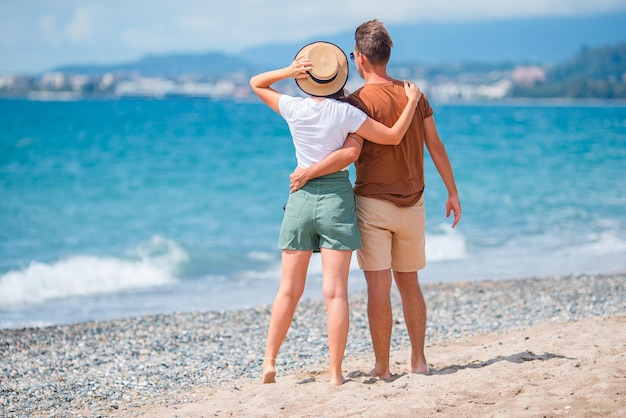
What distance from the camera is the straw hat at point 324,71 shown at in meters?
4.86

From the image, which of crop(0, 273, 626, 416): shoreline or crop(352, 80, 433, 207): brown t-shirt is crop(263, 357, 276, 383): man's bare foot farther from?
crop(352, 80, 433, 207): brown t-shirt

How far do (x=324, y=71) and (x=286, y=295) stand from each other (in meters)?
1.41

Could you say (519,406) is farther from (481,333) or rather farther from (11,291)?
(11,291)

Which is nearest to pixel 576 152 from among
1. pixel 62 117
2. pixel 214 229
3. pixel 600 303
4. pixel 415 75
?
pixel 214 229

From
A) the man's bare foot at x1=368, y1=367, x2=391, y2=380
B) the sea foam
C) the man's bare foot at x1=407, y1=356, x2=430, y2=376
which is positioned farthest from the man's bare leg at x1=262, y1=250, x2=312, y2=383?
the sea foam

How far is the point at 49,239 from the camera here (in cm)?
1567

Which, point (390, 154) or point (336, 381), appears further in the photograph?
point (336, 381)

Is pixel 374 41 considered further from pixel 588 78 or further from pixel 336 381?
pixel 588 78

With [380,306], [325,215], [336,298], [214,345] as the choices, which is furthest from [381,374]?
[214,345]

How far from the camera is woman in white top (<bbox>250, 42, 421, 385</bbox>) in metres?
4.86

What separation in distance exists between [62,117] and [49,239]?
46.6 m

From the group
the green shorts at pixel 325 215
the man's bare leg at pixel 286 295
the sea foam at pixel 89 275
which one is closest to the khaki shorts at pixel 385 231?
the green shorts at pixel 325 215

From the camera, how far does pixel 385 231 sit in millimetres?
5098

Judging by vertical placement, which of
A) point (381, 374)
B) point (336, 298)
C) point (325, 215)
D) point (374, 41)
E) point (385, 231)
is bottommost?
point (381, 374)
